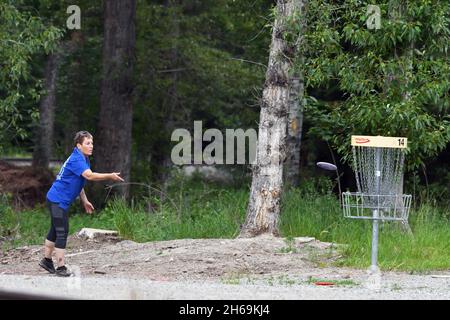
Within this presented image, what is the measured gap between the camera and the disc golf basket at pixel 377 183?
11648 mm

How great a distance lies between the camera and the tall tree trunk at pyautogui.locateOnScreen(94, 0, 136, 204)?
25.1m

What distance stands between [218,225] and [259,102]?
228cm

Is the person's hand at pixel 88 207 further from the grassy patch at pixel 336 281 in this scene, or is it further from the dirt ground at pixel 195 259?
the grassy patch at pixel 336 281

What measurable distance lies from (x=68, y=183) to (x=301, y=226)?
190 inches

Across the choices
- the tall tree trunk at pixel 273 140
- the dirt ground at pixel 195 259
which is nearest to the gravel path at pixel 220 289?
the dirt ground at pixel 195 259

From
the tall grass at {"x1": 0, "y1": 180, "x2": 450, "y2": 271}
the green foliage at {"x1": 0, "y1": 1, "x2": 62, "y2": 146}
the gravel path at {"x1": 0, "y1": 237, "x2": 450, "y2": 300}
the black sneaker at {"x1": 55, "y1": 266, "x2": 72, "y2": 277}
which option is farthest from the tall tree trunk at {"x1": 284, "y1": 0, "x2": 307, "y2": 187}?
the black sneaker at {"x1": 55, "y1": 266, "x2": 72, "y2": 277}

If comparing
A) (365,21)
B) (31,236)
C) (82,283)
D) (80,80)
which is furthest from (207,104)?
(82,283)

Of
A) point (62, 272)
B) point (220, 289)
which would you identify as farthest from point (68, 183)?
point (220, 289)

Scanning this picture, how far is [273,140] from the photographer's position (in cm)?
1497

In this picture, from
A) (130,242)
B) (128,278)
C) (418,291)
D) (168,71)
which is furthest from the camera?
(168,71)

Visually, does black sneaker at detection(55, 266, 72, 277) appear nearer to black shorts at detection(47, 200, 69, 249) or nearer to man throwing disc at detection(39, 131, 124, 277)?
man throwing disc at detection(39, 131, 124, 277)

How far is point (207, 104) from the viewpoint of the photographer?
29047mm

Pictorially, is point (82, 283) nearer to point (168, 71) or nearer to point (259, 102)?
point (259, 102)

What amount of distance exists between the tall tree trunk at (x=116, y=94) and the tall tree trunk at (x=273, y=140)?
10.6m
